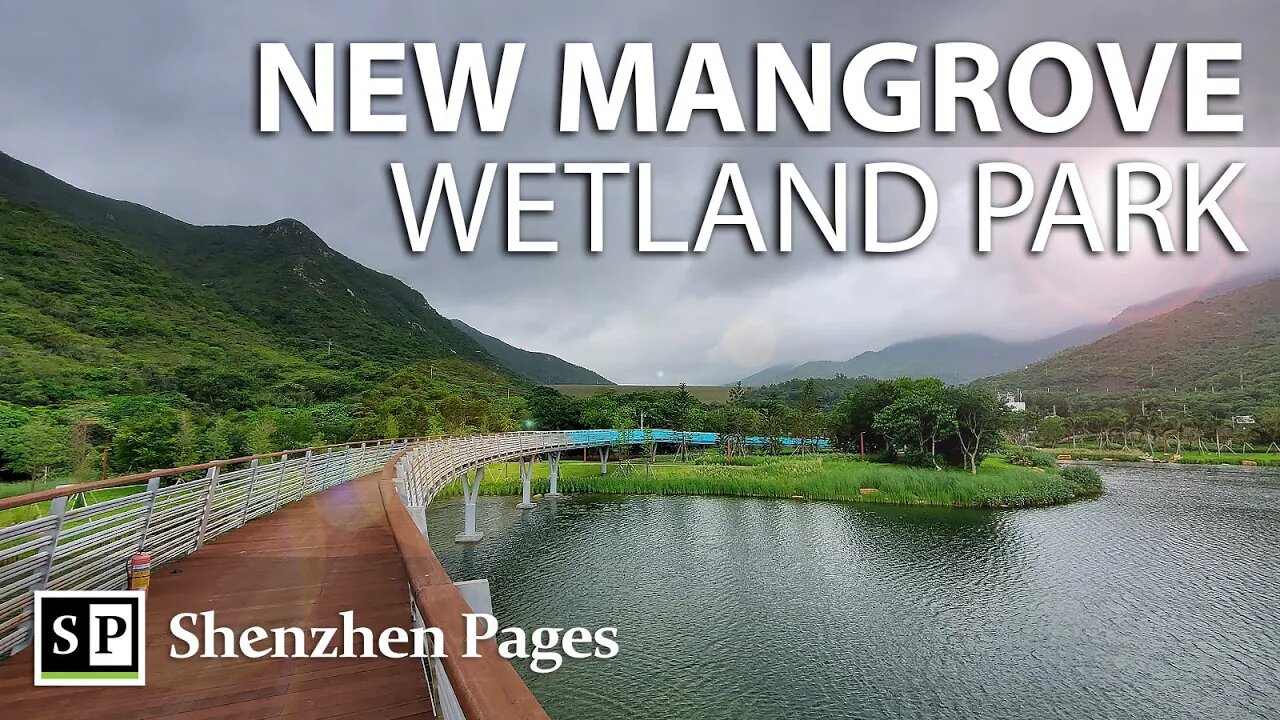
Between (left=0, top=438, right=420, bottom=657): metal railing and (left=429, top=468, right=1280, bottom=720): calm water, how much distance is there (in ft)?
22.9

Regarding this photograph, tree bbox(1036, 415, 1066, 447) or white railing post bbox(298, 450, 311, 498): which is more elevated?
white railing post bbox(298, 450, 311, 498)

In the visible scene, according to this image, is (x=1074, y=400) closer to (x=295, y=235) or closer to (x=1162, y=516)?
(x=1162, y=516)

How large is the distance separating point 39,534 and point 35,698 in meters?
2.22

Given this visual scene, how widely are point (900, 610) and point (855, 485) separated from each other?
21328 mm

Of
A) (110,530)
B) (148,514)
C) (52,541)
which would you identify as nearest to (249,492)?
(148,514)

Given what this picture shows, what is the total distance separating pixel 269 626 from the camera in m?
4.48

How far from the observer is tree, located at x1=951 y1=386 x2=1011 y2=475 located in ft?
149

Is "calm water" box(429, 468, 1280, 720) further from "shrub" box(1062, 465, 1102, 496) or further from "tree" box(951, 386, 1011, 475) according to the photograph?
"tree" box(951, 386, 1011, 475)

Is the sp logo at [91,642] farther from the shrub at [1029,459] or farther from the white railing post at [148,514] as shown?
the shrub at [1029,459]

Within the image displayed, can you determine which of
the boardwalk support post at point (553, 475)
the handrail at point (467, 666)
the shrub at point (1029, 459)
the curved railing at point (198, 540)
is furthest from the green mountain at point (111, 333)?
the shrub at point (1029, 459)

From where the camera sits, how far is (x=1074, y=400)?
466 feet

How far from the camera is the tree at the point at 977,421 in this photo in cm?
4547

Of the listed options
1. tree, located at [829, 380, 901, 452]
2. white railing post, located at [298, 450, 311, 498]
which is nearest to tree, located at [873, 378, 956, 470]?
tree, located at [829, 380, 901, 452]

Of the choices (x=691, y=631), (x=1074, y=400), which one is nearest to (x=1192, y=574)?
(x=691, y=631)
